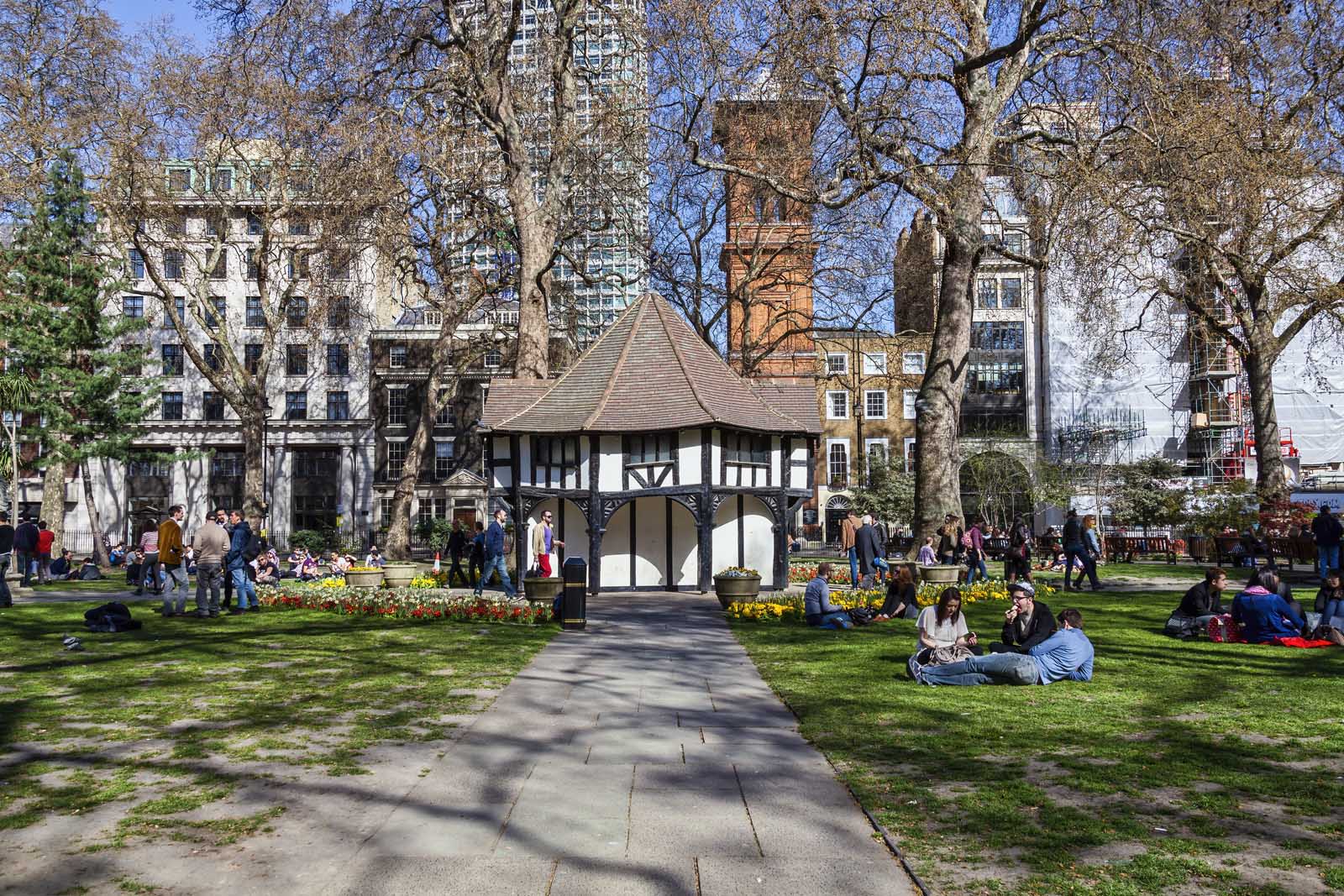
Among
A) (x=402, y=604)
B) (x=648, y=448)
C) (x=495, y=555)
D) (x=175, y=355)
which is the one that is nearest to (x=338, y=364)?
(x=175, y=355)

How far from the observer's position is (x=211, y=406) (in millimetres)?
61500

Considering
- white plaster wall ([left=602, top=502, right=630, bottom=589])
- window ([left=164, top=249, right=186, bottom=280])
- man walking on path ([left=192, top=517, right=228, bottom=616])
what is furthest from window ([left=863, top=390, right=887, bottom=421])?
man walking on path ([left=192, top=517, right=228, bottom=616])

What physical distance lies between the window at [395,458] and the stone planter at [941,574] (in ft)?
140

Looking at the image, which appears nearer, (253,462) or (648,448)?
(648,448)

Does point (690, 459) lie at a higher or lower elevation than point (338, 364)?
lower

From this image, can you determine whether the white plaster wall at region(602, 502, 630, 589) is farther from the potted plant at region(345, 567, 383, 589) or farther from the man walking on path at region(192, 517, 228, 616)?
the man walking on path at region(192, 517, 228, 616)

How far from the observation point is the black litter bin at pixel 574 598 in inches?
699

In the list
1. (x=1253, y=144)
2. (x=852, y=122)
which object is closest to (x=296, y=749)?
(x=852, y=122)

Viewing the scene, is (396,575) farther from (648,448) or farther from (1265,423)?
(1265,423)

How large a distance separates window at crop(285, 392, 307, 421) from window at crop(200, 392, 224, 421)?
11.3 ft

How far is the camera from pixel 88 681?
11.9 meters

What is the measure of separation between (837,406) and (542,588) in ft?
148

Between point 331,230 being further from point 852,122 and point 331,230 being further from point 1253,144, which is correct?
point 1253,144

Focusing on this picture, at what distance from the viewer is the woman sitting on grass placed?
1791 cm
